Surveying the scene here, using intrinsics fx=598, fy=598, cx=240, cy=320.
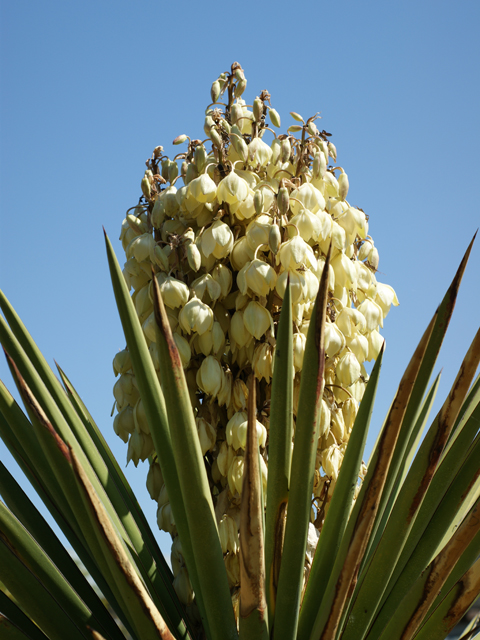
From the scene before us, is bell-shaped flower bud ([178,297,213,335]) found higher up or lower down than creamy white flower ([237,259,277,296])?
lower down

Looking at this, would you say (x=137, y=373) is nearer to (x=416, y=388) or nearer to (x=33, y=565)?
(x=33, y=565)

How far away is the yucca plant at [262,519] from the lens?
2.77 ft

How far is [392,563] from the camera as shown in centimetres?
97

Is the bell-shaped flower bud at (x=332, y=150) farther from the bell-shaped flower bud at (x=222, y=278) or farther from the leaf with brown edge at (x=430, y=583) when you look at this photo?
the leaf with brown edge at (x=430, y=583)

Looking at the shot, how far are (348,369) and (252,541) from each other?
2.17 ft

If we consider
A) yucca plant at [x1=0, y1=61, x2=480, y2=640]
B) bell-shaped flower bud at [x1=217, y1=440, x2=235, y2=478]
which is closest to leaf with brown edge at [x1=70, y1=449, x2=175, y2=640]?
yucca plant at [x1=0, y1=61, x2=480, y2=640]

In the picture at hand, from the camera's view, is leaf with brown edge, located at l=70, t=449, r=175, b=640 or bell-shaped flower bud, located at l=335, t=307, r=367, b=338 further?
bell-shaped flower bud, located at l=335, t=307, r=367, b=338

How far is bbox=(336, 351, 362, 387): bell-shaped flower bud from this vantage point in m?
1.38

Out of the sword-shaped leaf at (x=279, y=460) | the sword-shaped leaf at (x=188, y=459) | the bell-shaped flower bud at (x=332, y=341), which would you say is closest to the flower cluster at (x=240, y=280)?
the bell-shaped flower bud at (x=332, y=341)

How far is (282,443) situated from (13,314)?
0.65 metres

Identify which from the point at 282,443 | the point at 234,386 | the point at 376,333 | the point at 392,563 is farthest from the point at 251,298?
the point at 392,563

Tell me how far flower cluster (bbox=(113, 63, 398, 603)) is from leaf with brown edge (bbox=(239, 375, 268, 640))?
42 centimetres

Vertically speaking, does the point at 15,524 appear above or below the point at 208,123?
below

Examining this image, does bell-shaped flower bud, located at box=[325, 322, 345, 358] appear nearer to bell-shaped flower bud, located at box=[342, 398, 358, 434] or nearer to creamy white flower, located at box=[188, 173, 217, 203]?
bell-shaped flower bud, located at box=[342, 398, 358, 434]
